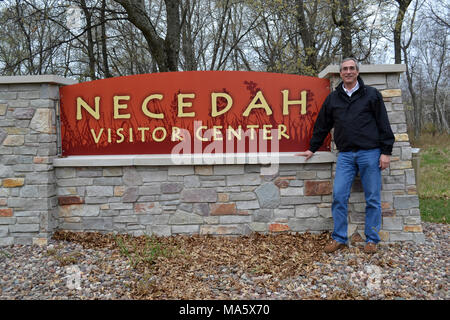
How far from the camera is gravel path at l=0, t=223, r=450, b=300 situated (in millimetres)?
2730

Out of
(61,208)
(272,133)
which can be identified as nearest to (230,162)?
(272,133)

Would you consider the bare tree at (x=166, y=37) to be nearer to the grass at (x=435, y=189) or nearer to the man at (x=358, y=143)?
the man at (x=358, y=143)

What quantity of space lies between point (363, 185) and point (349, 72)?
107cm

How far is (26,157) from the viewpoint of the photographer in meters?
3.80

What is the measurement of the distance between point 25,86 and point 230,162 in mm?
2368

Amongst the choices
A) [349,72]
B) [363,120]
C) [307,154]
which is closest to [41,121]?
[307,154]

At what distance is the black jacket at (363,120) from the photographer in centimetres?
322

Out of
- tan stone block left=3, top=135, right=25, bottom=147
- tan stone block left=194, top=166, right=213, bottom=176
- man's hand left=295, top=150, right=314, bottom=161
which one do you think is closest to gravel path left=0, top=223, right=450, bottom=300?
tan stone block left=194, top=166, right=213, bottom=176

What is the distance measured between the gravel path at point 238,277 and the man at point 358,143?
317 mm

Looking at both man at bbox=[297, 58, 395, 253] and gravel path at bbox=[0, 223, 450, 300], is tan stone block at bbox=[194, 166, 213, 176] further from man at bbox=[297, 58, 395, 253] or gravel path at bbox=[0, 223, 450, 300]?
man at bbox=[297, 58, 395, 253]

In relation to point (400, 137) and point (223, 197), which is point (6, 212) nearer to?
point (223, 197)
